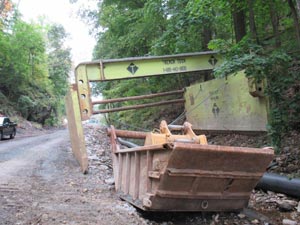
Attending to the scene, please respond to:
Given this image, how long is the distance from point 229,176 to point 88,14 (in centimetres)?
2043

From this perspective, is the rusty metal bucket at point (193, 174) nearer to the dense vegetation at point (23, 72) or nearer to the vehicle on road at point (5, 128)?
the vehicle on road at point (5, 128)

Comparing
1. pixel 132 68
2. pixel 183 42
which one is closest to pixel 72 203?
pixel 132 68

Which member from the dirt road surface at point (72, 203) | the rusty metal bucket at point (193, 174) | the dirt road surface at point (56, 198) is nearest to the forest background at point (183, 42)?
the rusty metal bucket at point (193, 174)

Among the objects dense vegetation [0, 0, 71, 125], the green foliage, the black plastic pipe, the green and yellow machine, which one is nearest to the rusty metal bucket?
the green and yellow machine

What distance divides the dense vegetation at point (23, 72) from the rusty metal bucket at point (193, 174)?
28.6m

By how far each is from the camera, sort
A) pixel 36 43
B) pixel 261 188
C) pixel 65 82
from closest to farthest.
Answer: pixel 261 188 < pixel 36 43 < pixel 65 82

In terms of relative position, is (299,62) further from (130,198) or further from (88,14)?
(88,14)

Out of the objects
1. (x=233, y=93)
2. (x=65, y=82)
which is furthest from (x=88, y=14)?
(x=65, y=82)

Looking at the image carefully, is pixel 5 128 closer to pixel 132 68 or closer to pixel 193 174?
pixel 132 68

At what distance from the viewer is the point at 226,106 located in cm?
974

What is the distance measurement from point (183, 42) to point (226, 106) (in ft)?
10.00

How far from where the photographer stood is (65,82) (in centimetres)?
5453

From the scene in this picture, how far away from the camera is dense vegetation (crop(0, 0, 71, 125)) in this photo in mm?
33656

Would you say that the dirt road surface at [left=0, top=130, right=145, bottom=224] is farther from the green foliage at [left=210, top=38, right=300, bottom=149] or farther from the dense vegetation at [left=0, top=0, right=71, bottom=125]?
the dense vegetation at [left=0, top=0, right=71, bottom=125]
